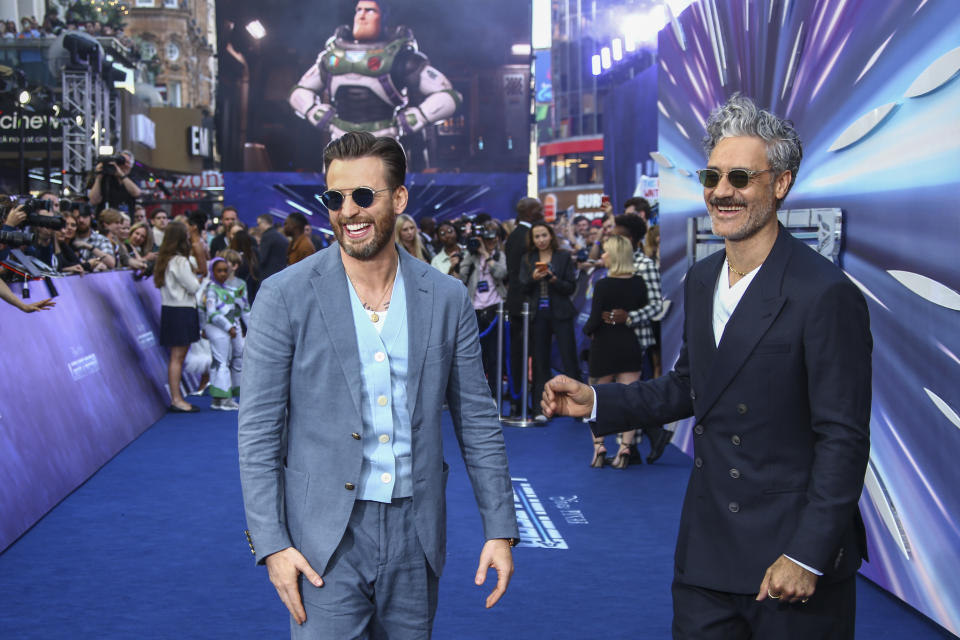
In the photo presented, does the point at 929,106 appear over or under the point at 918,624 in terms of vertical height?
over

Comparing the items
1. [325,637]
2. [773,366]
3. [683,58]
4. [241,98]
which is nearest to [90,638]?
[325,637]

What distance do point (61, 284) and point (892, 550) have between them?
6827 millimetres

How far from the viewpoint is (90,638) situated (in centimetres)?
479

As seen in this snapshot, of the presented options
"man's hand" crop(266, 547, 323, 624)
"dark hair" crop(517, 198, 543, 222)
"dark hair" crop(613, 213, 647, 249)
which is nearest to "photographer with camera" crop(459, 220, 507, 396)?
"dark hair" crop(517, 198, 543, 222)

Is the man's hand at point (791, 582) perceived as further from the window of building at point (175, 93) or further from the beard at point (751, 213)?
the window of building at point (175, 93)

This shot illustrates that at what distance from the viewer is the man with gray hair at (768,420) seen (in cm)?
250

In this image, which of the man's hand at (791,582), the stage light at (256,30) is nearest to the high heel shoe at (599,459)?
the man's hand at (791,582)

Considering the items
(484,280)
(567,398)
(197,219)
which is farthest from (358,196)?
(197,219)

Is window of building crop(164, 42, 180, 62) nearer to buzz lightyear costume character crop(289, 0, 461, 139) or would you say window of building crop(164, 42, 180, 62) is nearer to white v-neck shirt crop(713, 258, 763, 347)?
buzz lightyear costume character crop(289, 0, 461, 139)

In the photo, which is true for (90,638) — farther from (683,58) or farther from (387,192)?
(683,58)

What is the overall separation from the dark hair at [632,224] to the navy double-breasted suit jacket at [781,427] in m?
6.21

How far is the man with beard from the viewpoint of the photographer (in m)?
2.56

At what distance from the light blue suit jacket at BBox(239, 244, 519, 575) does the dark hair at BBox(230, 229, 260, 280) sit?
33.2ft

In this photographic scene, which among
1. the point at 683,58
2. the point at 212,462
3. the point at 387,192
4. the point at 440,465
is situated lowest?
the point at 212,462
